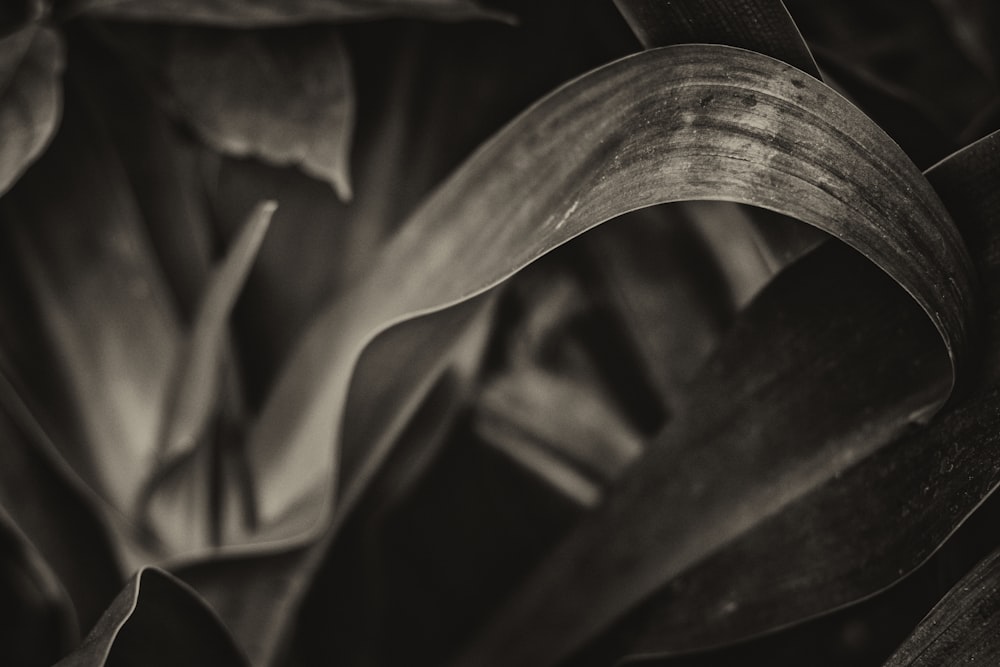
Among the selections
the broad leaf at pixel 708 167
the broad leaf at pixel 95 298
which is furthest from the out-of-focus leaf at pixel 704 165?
the broad leaf at pixel 95 298

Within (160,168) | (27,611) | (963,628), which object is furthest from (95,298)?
(963,628)

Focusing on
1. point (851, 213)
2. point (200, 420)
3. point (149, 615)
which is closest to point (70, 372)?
point (200, 420)

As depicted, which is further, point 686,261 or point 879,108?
point 686,261

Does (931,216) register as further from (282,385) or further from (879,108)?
(282,385)

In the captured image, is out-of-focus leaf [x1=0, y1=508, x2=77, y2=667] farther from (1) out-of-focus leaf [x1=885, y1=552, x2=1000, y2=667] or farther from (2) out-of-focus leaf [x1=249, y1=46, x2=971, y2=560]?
(1) out-of-focus leaf [x1=885, y1=552, x2=1000, y2=667]

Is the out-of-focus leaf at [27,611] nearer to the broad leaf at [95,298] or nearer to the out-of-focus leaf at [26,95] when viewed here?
the broad leaf at [95,298]

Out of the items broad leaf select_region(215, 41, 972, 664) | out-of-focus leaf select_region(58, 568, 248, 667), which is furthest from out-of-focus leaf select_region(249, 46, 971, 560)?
out-of-focus leaf select_region(58, 568, 248, 667)
